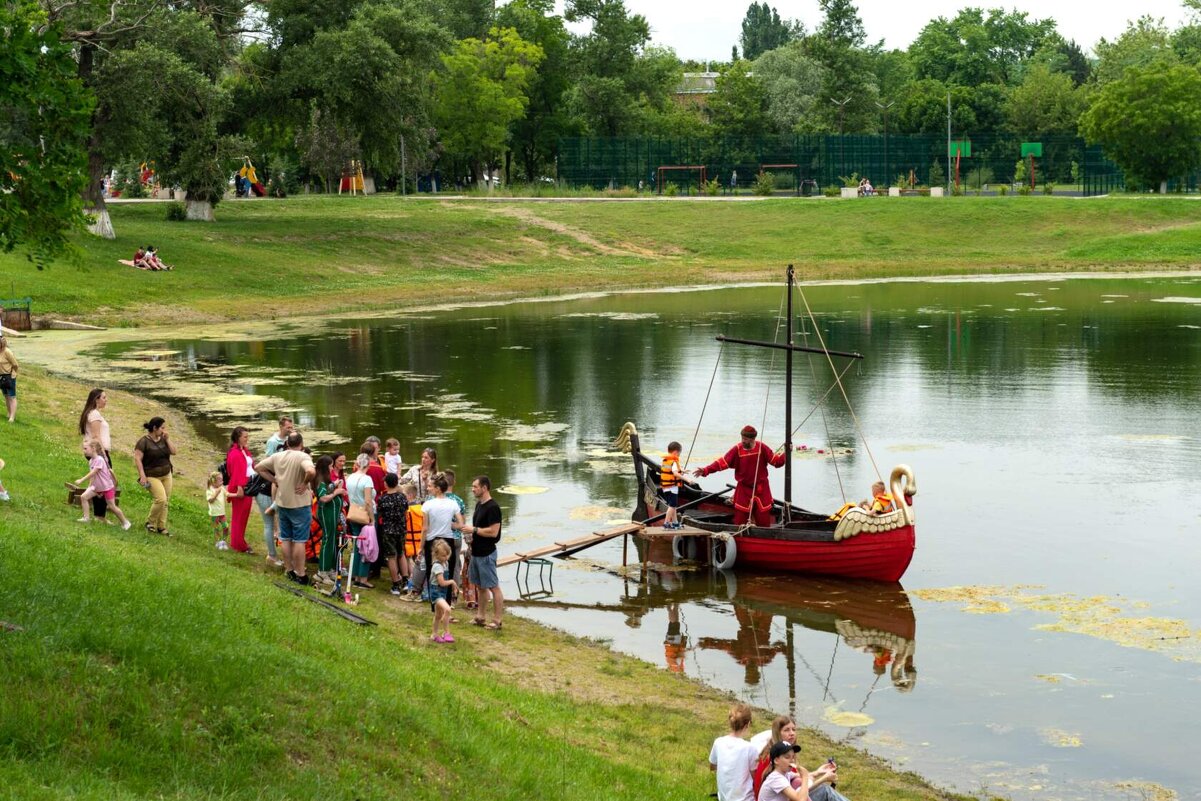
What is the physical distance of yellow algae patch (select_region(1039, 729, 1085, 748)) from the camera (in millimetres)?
13812

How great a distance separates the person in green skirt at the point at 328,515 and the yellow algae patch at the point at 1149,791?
9129 mm

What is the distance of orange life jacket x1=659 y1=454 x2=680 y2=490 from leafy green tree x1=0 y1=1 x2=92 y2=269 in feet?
34.2

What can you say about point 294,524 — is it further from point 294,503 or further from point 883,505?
point 883,505

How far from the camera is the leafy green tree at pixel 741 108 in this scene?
112 m

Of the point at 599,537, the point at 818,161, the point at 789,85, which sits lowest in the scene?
the point at 599,537

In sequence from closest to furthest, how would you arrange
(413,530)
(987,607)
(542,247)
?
(413,530)
(987,607)
(542,247)

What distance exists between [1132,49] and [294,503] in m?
134

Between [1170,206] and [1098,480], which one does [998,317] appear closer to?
[1098,480]

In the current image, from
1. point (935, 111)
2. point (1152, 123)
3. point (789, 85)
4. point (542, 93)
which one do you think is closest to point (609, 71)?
point (542, 93)

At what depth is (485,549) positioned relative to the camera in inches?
638

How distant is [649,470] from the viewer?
23.0m

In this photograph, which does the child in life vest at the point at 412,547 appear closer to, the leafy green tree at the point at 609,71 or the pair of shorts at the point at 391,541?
the pair of shorts at the point at 391,541

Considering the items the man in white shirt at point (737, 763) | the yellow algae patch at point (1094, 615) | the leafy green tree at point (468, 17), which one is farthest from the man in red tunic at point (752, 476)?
the leafy green tree at point (468, 17)

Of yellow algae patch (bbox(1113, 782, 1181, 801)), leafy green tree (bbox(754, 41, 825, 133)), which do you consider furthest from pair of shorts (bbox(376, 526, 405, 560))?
leafy green tree (bbox(754, 41, 825, 133))
